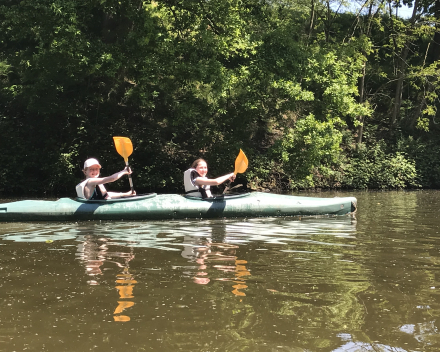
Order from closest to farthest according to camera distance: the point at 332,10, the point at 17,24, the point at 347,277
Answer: the point at 347,277 → the point at 17,24 → the point at 332,10

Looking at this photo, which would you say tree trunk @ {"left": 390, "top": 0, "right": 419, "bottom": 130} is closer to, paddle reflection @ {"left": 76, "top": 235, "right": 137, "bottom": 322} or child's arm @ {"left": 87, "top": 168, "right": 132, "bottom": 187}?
child's arm @ {"left": 87, "top": 168, "right": 132, "bottom": 187}

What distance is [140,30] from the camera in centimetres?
1328

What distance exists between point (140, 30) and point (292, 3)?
23.8 feet

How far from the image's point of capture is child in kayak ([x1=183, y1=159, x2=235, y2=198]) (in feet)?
27.6

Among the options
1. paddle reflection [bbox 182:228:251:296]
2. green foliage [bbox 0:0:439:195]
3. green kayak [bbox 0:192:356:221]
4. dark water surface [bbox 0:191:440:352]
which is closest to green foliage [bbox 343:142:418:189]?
green foliage [bbox 0:0:439:195]

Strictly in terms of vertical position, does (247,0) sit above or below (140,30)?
above

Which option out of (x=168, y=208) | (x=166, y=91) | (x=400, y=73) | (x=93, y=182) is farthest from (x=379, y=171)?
(x=93, y=182)

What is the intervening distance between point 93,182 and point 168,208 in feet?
4.00

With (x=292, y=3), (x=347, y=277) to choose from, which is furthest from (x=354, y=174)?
(x=347, y=277)

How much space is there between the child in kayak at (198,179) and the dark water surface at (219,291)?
158 centimetres

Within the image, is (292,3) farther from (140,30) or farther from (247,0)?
(140,30)

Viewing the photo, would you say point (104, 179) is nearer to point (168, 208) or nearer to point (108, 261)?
point (168, 208)

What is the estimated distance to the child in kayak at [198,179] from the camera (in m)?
8.42

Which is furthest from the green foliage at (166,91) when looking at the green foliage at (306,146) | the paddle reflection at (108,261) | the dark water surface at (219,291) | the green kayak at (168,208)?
the paddle reflection at (108,261)
